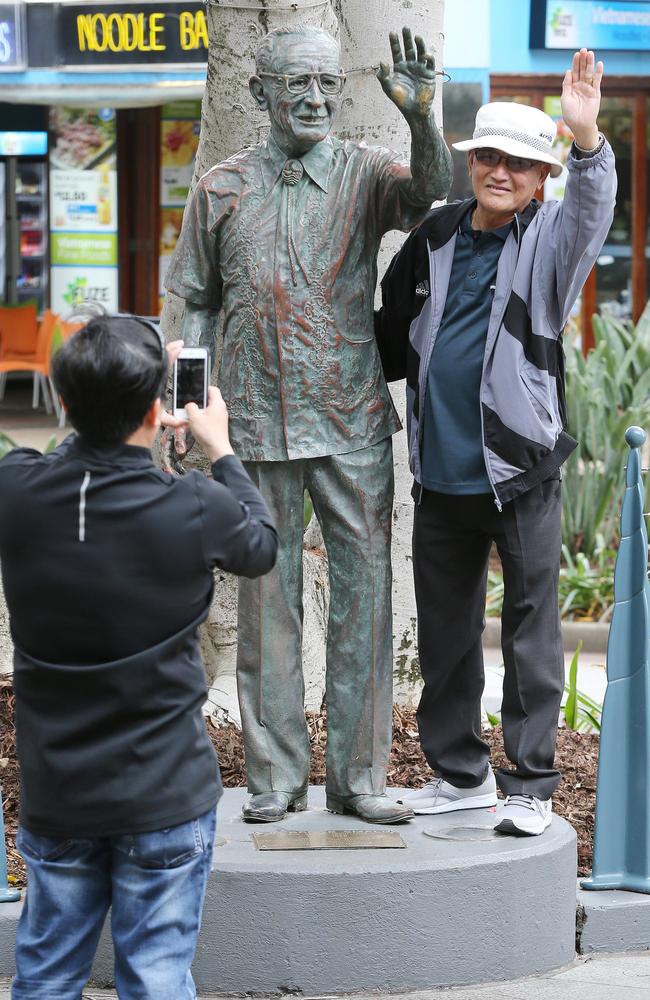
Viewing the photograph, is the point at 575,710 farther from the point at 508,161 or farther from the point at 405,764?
the point at 508,161

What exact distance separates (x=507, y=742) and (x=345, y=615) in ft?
1.79

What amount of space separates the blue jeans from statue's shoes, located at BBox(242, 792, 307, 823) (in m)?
1.38

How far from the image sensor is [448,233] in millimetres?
3988

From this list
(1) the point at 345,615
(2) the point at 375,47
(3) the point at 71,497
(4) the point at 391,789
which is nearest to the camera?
(3) the point at 71,497

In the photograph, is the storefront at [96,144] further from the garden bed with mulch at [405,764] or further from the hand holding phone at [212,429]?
the hand holding phone at [212,429]

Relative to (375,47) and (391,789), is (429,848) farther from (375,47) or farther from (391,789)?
(375,47)

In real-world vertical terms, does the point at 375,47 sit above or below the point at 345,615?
above

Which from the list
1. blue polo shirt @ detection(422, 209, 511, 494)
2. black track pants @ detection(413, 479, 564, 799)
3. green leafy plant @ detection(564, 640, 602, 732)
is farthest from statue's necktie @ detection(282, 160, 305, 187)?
green leafy plant @ detection(564, 640, 602, 732)

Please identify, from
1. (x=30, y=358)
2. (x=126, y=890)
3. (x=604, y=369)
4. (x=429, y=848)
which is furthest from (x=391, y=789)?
(x=30, y=358)

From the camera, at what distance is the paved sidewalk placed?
12.5 feet

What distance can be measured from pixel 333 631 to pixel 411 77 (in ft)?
4.83

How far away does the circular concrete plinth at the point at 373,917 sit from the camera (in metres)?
3.77

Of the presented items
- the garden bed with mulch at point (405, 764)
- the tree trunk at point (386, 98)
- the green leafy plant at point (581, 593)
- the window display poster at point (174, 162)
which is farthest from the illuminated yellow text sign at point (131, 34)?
the garden bed with mulch at point (405, 764)

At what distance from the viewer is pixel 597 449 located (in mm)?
8617
